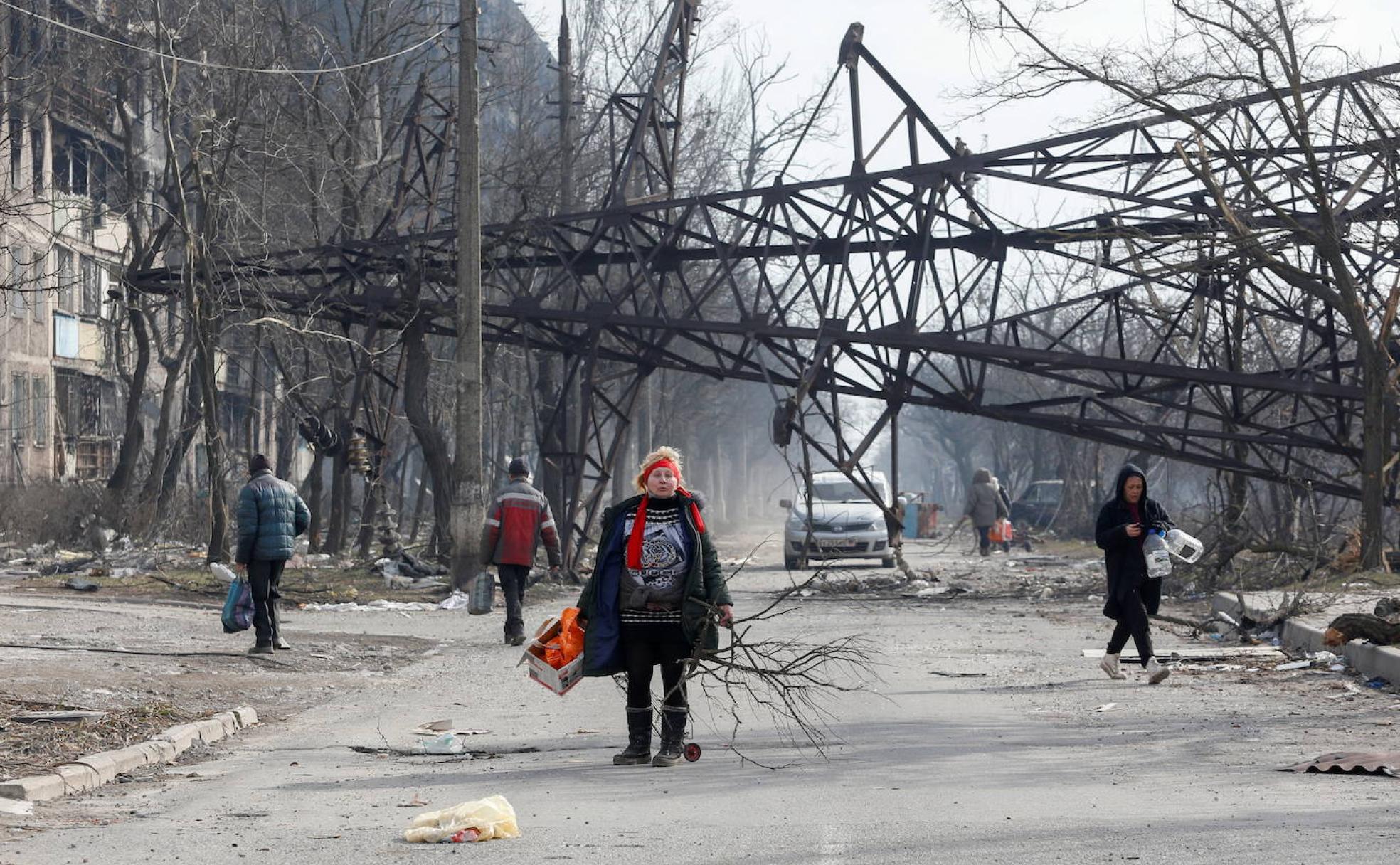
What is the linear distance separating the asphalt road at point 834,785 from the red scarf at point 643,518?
112 centimetres

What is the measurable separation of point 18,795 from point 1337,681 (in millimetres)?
9928

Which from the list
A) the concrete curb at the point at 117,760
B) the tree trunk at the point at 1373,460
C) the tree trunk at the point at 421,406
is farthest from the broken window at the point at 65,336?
the concrete curb at the point at 117,760

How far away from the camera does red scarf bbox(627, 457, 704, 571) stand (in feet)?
28.8

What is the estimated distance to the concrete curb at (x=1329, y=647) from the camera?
506 inches

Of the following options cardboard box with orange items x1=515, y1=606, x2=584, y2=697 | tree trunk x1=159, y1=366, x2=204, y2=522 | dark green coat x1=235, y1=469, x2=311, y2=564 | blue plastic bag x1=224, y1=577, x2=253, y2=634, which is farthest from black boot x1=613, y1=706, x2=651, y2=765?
tree trunk x1=159, y1=366, x2=204, y2=522

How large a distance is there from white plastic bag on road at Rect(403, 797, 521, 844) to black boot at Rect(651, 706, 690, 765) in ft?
6.32

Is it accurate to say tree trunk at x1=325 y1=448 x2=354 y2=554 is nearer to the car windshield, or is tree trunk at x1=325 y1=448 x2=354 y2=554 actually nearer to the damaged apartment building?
the damaged apartment building

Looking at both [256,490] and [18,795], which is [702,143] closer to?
[256,490]

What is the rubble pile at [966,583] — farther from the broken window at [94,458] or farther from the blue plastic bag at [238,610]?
the broken window at [94,458]

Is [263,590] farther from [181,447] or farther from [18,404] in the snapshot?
[18,404]

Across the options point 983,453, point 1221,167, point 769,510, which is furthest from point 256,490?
point 769,510

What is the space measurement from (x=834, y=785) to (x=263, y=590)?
27.4 ft

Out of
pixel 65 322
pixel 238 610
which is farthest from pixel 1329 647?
pixel 65 322

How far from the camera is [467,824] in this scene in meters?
6.67
